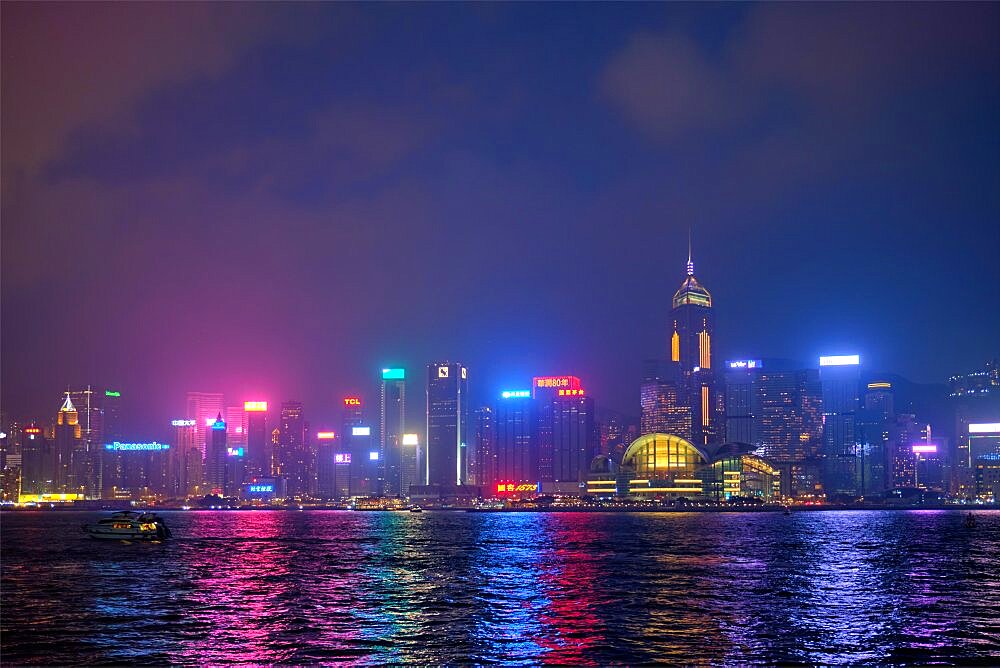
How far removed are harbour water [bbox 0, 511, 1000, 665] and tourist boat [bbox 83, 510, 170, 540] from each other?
77.7 ft

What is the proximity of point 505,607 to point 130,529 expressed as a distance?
92.1 metres

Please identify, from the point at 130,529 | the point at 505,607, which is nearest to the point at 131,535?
the point at 130,529

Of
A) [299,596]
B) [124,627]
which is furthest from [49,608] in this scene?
[299,596]

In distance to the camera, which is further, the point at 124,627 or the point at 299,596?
the point at 299,596

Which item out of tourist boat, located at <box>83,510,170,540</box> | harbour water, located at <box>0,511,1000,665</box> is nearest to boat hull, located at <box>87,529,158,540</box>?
tourist boat, located at <box>83,510,170,540</box>

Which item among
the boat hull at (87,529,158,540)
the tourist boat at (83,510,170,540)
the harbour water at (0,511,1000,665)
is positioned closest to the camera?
the harbour water at (0,511,1000,665)

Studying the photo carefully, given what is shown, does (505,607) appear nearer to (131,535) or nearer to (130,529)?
(131,535)

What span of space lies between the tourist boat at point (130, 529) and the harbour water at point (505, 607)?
23.7 meters

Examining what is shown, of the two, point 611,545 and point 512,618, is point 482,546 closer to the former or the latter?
point 611,545

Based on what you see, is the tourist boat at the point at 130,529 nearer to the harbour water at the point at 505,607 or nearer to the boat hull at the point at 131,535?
the boat hull at the point at 131,535

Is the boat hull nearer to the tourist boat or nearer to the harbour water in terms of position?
the tourist boat

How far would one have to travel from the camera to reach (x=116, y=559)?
103 metres

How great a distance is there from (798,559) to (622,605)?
44.2 meters

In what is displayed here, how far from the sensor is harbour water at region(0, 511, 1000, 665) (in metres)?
45.9
